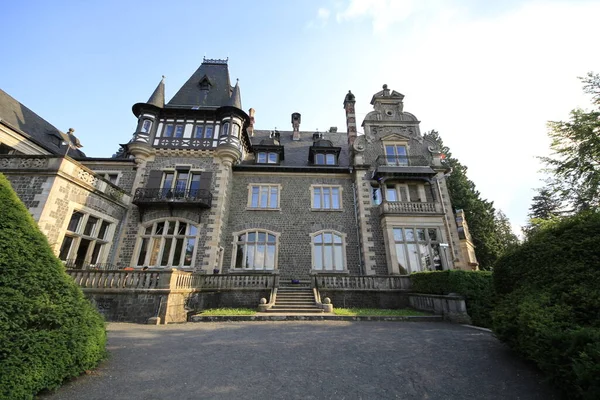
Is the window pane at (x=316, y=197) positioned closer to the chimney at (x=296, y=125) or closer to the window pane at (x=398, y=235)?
the window pane at (x=398, y=235)

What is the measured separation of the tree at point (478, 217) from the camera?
91.8 ft

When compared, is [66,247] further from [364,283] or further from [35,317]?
[364,283]

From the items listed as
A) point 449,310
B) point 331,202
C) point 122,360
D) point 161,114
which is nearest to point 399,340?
point 449,310

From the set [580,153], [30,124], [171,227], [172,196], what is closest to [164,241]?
[171,227]

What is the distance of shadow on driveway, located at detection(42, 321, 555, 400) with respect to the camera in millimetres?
3703

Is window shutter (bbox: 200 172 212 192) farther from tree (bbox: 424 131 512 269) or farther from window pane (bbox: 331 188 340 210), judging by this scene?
tree (bbox: 424 131 512 269)

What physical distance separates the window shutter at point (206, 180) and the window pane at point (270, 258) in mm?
5575

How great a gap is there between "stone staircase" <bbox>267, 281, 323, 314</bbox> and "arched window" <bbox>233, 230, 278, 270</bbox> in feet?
10.5

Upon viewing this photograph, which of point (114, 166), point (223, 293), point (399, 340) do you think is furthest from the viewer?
point (114, 166)

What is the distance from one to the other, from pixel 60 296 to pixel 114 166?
1633 centimetres

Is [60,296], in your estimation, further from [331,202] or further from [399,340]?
[331,202]

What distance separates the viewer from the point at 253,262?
1609 centimetres

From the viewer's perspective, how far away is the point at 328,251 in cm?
1652

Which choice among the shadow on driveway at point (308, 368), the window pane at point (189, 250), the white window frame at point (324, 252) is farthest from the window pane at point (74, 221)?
the white window frame at point (324, 252)
